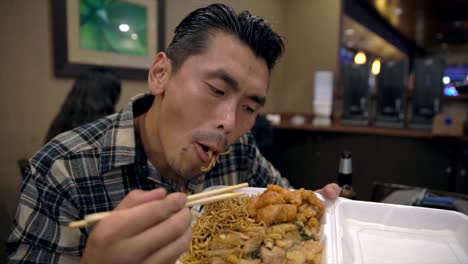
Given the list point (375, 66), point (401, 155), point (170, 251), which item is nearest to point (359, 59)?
point (375, 66)

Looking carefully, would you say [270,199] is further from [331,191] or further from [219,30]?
[219,30]

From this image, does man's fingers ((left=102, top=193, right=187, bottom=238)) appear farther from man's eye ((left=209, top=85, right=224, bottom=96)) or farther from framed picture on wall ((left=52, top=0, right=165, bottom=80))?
framed picture on wall ((left=52, top=0, right=165, bottom=80))

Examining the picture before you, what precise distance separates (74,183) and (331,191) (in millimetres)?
909

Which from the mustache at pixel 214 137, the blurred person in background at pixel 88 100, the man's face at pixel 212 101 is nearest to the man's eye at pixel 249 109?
the man's face at pixel 212 101

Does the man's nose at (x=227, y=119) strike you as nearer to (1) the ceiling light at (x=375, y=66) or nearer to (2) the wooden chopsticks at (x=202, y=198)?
(2) the wooden chopsticks at (x=202, y=198)

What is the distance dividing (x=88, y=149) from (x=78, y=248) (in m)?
0.37

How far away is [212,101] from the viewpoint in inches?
40.4

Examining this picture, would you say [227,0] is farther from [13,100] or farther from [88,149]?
[13,100]

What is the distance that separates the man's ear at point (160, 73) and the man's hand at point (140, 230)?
2.19 feet

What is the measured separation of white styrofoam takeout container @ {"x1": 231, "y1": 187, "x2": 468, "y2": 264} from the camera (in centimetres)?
80

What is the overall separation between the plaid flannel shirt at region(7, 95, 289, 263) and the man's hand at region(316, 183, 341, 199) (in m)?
0.60

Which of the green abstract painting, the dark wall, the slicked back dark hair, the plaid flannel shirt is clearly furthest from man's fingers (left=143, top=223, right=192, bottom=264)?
the dark wall

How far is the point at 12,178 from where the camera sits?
8.12ft

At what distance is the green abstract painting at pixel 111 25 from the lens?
2.55 metres
